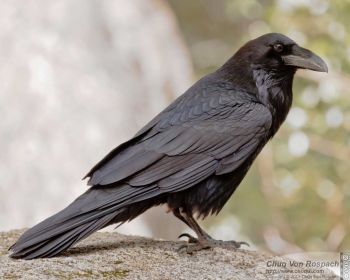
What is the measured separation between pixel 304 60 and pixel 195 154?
44.5 inches

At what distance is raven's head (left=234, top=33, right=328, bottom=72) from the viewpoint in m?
5.79

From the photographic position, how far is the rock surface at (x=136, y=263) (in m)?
4.49

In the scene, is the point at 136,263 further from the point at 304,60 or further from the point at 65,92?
the point at 65,92

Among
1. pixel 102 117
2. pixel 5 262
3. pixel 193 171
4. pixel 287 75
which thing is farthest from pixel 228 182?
pixel 102 117

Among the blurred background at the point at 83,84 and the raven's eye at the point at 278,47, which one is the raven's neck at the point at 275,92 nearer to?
the raven's eye at the point at 278,47

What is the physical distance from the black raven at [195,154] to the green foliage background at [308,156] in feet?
15.0

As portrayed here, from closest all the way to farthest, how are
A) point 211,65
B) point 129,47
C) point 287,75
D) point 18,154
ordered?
point 287,75 → point 18,154 → point 129,47 → point 211,65

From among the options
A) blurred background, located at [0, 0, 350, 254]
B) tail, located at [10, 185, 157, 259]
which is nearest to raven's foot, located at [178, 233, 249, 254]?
tail, located at [10, 185, 157, 259]

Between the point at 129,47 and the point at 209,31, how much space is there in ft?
25.9

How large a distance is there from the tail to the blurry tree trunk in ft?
9.60

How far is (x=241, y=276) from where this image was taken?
4.77 metres

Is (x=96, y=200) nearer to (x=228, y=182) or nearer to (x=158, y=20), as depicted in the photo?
(x=228, y=182)

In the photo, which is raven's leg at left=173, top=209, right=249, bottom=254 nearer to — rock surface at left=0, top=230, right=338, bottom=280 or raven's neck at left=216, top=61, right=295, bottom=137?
rock surface at left=0, top=230, right=338, bottom=280

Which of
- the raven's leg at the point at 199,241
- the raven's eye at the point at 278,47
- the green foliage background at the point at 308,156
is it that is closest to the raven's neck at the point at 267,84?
the raven's eye at the point at 278,47
